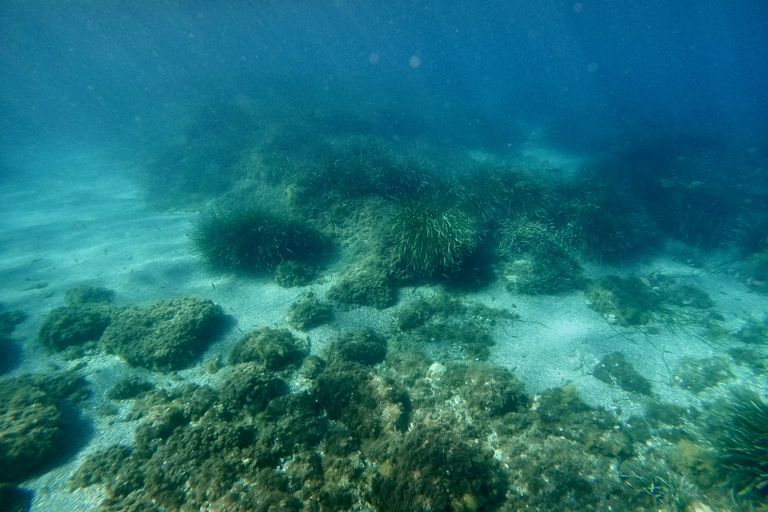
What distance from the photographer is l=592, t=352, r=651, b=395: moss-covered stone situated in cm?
530

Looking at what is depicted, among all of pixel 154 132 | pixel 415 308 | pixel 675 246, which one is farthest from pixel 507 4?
pixel 415 308

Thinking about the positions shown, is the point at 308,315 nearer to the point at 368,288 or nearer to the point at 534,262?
the point at 368,288

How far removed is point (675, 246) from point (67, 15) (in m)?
82.8

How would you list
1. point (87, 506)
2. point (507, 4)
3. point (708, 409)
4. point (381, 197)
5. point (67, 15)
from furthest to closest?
1. point (507, 4)
2. point (67, 15)
3. point (381, 197)
4. point (708, 409)
5. point (87, 506)

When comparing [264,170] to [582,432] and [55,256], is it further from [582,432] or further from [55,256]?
[582,432]

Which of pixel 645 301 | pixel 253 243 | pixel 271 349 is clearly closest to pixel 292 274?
pixel 253 243

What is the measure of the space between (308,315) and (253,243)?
3.12m

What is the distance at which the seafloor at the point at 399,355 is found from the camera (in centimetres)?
377

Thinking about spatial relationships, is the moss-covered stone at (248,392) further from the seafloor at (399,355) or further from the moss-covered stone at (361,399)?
the moss-covered stone at (361,399)

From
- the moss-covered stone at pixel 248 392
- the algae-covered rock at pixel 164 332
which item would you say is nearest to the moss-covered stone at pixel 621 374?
the moss-covered stone at pixel 248 392

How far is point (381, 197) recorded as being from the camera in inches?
375

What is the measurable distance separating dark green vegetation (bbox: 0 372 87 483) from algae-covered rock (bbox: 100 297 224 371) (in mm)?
979

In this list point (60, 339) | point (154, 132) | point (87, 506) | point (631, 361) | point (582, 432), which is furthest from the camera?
point (154, 132)

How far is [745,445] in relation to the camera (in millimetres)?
3736
